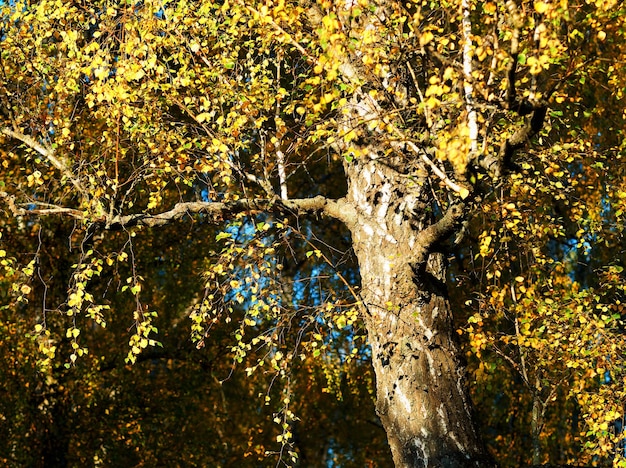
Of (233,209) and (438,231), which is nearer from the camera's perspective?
(438,231)

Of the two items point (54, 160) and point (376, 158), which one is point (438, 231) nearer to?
point (376, 158)

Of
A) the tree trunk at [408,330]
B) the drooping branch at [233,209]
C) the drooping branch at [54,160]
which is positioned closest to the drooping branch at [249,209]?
the drooping branch at [233,209]

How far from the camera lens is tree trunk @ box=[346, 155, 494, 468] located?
21.9ft

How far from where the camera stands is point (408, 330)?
696cm

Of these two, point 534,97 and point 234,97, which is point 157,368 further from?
point 534,97

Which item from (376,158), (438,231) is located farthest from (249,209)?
(438,231)

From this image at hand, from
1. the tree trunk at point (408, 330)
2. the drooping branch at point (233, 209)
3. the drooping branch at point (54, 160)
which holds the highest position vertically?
the drooping branch at point (54, 160)

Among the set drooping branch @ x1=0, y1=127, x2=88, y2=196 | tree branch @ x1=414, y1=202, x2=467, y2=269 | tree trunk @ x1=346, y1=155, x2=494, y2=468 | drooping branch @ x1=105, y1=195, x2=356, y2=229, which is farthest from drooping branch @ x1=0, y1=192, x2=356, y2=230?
tree branch @ x1=414, y1=202, x2=467, y2=269

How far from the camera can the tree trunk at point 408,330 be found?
6.68 meters

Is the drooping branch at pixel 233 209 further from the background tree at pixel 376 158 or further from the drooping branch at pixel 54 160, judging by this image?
the drooping branch at pixel 54 160

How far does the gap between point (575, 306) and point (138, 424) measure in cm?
918

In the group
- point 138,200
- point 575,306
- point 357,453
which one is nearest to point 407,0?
point 575,306

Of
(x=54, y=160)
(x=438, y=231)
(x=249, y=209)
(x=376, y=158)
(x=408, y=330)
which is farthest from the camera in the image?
(x=54, y=160)

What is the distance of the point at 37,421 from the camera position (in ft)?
46.8
